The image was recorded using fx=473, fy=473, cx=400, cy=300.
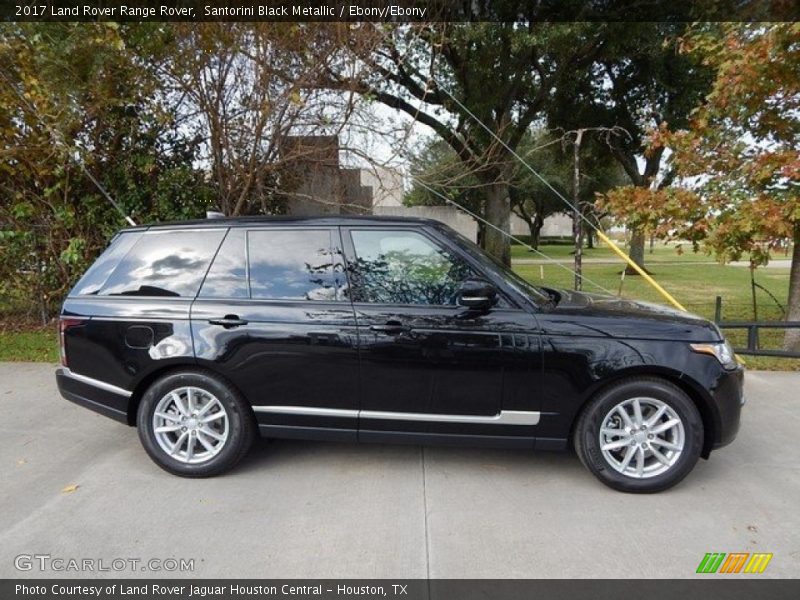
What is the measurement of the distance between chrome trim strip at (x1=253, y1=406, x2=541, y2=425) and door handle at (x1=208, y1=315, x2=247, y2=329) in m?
0.60

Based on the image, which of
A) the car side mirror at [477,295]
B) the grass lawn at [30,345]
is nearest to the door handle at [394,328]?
the car side mirror at [477,295]

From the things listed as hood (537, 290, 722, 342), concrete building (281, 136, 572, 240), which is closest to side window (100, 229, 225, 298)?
hood (537, 290, 722, 342)

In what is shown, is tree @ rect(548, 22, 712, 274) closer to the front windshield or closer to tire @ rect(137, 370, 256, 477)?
the front windshield

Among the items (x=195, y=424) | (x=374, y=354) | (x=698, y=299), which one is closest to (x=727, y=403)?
(x=374, y=354)

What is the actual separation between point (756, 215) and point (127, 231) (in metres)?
6.46

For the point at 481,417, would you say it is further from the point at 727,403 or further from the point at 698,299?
the point at 698,299

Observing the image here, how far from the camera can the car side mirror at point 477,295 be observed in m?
3.01

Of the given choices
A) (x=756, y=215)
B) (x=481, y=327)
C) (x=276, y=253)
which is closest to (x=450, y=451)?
(x=481, y=327)

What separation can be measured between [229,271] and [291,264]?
0.45 metres

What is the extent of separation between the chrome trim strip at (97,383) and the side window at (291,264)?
1.17m

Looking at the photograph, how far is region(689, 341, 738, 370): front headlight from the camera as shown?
3.00 metres

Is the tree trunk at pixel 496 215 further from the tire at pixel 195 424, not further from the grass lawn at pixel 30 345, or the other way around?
the tire at pixel 195 424

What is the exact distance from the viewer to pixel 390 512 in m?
2.90
